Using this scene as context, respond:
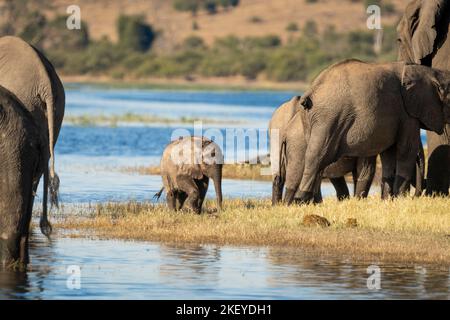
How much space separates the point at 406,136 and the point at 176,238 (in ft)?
11.8

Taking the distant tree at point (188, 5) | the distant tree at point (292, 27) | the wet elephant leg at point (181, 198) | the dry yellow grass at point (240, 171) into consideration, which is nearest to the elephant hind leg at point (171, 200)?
the wet elephant leg at point (181, 198)

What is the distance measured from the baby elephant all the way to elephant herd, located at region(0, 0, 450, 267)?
14 millimetres

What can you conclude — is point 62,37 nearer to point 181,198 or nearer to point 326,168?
point 181,198

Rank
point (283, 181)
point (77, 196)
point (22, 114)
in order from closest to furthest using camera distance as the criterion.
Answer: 1. point (22, 114)
2. point (283, 181)
3. point (77, 196)

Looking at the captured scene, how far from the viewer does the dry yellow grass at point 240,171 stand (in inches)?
1001

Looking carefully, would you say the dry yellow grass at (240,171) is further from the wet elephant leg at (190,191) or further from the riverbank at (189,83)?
the riverbank at (189,83)

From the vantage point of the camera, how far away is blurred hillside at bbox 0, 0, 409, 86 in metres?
84.9

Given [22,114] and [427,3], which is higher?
[427,3]

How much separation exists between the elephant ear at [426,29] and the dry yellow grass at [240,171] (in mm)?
7551

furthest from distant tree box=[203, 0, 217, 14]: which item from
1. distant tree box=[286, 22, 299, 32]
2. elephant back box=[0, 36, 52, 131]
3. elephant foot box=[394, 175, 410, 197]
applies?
elephant back box=[0, 36, 52, 131]

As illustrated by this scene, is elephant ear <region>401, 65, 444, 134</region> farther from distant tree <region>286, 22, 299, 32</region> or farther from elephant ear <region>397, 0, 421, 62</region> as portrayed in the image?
distant tree <region>286, 22, 299, 32</region>
